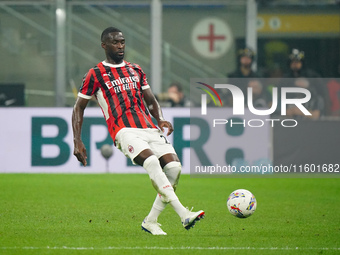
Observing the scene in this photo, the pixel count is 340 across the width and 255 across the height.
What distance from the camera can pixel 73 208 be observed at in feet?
35.8

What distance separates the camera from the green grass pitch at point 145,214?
752 centimetres

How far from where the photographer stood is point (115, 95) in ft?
27.6

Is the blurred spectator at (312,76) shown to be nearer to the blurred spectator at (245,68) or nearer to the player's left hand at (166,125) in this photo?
the blurred spectator at (245,68)

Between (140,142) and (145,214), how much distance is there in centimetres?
224

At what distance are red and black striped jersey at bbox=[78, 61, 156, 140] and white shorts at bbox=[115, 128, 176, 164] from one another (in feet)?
0.21

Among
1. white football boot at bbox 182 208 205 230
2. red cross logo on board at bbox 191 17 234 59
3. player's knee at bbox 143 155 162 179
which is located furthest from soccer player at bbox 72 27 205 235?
red cross logo on board at bbox 191 17 234 59

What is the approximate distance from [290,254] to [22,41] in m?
13.9

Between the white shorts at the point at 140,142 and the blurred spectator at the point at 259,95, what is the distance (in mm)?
8613

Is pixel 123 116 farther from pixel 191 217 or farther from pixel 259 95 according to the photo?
pixel 259 95

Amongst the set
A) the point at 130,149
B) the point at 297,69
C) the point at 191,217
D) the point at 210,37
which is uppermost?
the point at 210,37

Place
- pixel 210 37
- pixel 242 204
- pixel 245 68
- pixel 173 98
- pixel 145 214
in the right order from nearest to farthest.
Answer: pixel 242 204 → pixel 145 214 → pixel 245 68 → pixel 173 98 → pixel 210 37

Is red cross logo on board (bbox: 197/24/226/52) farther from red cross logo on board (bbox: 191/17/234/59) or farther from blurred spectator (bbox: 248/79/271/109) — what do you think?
blurred spectator (bbox: 248/79/271/109)

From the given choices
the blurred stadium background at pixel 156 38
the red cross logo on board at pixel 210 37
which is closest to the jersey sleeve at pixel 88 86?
the blurred stadium background at pixel 156 38

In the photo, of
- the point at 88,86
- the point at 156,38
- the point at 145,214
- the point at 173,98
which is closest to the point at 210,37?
the point at 156,38
